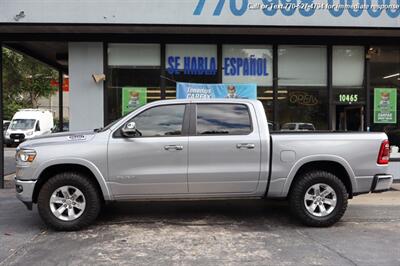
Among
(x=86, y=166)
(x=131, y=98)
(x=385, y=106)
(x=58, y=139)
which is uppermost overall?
(x=131, y=98)

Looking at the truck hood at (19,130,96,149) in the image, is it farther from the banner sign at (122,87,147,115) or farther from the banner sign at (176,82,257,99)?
the banner sign at (176,82,257,99)

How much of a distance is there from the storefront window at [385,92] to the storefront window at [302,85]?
1269 millimetres

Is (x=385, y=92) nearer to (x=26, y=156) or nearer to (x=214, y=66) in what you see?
(x=214, y=66)

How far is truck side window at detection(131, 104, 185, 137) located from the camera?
7.50 metres

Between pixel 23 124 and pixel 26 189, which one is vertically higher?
pixel 23 124

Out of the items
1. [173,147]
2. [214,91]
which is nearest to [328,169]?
[173,147]

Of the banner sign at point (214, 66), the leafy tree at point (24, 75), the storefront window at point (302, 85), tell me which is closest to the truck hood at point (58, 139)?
the banner sign at point (214, 66)

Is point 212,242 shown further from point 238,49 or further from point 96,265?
point 238,49

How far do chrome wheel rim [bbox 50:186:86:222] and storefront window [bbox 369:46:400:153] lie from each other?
8.11 m

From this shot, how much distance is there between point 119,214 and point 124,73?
4.51m

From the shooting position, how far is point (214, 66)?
12211mm

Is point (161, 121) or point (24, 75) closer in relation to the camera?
point (161, 121)

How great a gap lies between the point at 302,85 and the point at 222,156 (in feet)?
18.5

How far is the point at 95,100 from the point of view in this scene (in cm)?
1184
